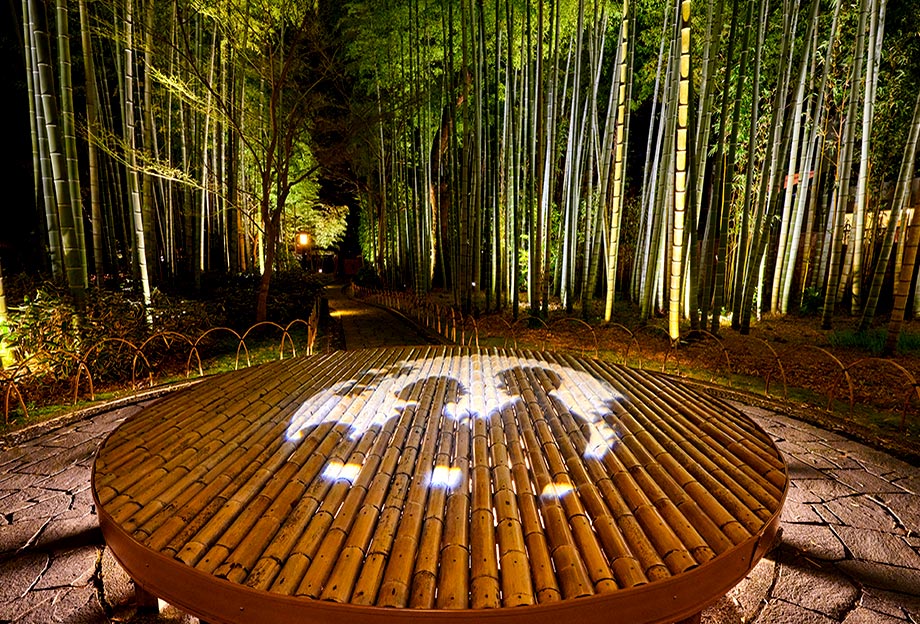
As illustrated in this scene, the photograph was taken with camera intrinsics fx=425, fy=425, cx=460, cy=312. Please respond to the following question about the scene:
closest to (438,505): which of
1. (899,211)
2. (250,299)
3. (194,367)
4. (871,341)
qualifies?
(194,367)

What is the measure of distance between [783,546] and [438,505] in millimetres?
1850

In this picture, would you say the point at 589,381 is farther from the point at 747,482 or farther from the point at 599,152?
the point at 599,152

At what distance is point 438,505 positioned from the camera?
1.29 m

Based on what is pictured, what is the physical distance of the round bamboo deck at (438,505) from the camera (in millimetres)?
1013

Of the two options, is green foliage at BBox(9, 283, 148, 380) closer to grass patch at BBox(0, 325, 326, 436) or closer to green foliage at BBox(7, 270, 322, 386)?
green foliage at BBox(7, 270, 322, 386)

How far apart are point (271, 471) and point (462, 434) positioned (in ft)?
2.37

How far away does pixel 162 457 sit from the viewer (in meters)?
1.61

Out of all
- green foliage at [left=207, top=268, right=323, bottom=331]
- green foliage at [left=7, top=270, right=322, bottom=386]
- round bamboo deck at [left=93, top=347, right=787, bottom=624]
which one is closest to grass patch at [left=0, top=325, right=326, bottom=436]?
green foliage at [left=7, top=270, right=322, bottom=386]

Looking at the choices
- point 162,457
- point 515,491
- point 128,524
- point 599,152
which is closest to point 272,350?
point 162,457

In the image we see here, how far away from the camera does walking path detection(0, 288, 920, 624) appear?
5.42 ft

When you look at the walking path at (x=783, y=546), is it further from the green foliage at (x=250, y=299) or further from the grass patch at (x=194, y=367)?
the green foliage at (x=250, y=299)

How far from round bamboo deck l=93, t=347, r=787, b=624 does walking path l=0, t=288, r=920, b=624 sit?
583mm

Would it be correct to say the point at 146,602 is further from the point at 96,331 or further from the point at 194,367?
the point at 194,367

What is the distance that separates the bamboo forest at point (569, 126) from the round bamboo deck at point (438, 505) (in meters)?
4.04
